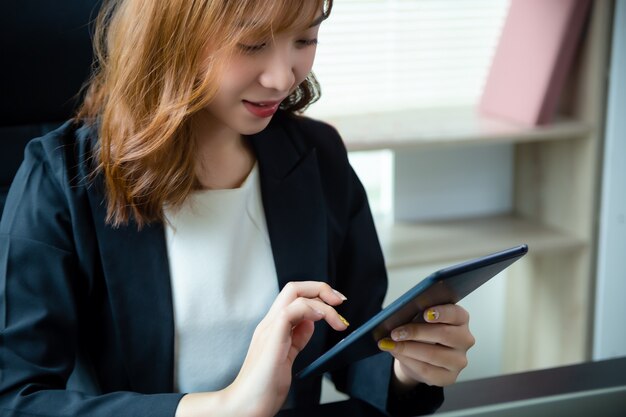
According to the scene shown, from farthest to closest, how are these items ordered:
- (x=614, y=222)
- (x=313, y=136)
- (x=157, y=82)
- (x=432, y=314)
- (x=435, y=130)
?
(x=614, y=222), (x=435, y=130), (x=313, y=136), (x=157, y=82), (x=432, y=314)

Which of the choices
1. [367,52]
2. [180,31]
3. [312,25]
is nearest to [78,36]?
[180,31]

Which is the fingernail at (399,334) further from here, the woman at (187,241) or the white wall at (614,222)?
the white wall at (614,222)

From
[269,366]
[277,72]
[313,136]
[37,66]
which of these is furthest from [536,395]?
[37,66]

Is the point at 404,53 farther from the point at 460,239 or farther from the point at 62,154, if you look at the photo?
the point at 62,154

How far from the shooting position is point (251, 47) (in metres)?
1.00

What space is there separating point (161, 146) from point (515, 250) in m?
0.47

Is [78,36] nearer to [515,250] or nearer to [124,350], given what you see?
[124,350]

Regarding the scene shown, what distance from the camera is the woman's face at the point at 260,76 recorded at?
1.01 meters

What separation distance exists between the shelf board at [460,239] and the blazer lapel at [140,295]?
92 cm

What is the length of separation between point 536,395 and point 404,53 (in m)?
1.49

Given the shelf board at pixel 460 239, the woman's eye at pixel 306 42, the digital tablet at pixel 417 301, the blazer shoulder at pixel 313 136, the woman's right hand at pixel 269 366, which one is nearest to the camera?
the digital tablet at pixel 417 301

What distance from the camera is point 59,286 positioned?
1.05 metres

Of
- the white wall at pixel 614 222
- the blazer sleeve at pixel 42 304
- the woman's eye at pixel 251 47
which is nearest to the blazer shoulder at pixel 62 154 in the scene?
the blazer sleeve at pixel 42 304

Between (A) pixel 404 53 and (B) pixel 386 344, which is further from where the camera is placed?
(A) pixel 404 53
